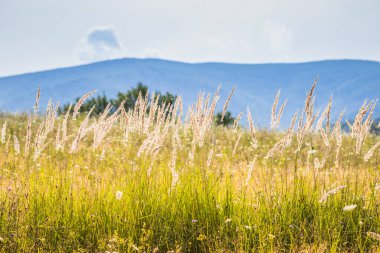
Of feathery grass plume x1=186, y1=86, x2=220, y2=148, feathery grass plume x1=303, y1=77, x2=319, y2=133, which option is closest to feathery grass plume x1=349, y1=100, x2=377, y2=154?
feathery grass plume x1=303, y1=77, x2=319, y2=133

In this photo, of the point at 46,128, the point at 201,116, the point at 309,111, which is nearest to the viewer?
the point at 46,128

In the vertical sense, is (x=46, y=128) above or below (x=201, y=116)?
below

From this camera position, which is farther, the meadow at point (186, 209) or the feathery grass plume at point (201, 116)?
the feathery grass plume at point (201, 116)

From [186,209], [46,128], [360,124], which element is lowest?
[186,209]

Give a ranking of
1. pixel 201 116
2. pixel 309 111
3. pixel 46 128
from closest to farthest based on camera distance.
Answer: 1. pixel 46 128
2. pixel 309 111
3. pixel 201 116

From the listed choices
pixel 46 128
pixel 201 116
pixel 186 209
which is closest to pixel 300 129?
pixel 201 116

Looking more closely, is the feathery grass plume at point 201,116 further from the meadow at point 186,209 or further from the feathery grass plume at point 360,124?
the feathery grass plume at point 360,124

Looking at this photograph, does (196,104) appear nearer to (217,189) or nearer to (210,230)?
(217,189)

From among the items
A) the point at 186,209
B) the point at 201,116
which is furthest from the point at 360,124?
the point at 186,209

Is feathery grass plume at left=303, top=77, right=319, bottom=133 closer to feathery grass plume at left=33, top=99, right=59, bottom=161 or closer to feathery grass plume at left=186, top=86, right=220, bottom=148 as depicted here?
feathery grass plume at left=186, top=86, right=220, bottom=148

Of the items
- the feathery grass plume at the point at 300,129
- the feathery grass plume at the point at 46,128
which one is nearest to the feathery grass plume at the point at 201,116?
the feathery grass plume at the point at 300,129

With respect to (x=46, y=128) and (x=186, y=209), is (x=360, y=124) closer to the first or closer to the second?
(x=186, y=209)

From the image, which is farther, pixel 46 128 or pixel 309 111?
pixel 309 111

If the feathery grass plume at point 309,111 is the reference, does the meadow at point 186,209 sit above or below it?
below
